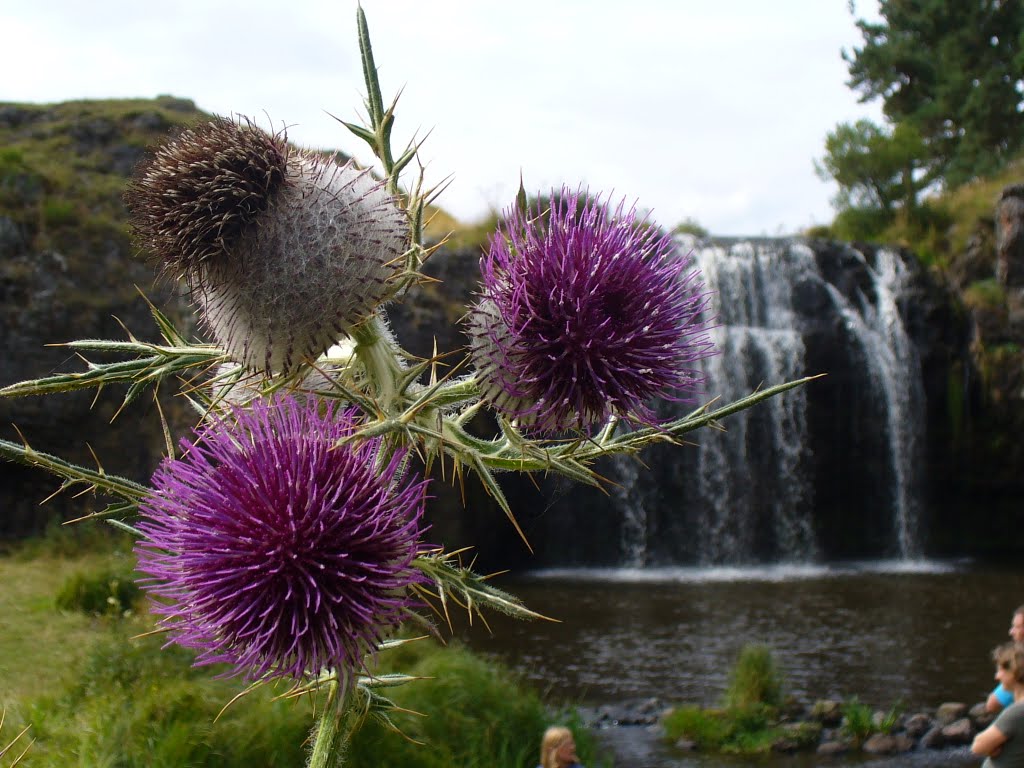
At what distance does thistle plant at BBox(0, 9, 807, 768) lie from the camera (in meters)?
1.55

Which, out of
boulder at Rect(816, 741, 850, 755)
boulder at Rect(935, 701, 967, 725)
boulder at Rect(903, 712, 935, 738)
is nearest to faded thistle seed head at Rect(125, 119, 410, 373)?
boulder at Rect(816, 741, 850, 755)

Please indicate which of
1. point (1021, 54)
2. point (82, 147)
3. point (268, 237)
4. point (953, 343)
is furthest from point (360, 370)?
point (1021, 54)

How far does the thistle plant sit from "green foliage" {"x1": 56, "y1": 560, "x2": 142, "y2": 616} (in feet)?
30.2

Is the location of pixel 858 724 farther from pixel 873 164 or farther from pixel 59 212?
pixel 873 164

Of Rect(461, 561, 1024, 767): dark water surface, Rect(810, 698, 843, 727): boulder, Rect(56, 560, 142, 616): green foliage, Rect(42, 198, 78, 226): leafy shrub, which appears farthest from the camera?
Rect(42, 198, 78, 226): leafy shrub

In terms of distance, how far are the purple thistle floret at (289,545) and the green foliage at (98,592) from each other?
9224 mm

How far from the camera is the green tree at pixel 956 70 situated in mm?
31875

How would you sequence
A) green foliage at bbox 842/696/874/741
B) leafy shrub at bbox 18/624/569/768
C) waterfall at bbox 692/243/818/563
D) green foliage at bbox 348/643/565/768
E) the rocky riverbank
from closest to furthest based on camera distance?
leafy shrub at bbox 18/624/569/768 → green foliage at bbox 348/643/565/768 → the rocky riverbank → green foliage at bbox 842/696/874/741 → waterfall at bbox 692/243/818/563

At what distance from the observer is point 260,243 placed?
5.47 feet

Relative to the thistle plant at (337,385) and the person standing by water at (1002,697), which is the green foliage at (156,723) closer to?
the thistle plant at (337,385)

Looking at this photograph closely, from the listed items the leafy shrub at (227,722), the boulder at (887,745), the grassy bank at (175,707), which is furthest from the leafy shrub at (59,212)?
the boulder at (887,745)

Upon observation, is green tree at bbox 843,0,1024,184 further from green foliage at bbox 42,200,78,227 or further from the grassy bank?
the grassy bank

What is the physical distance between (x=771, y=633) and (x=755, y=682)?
11.9ft

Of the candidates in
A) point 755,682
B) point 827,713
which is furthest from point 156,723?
point 827,713
